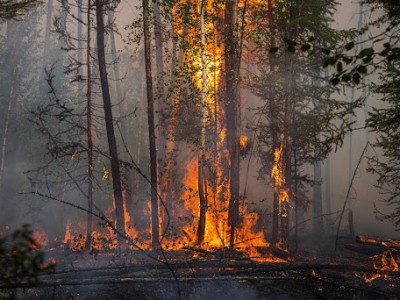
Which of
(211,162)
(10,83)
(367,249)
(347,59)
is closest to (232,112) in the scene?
(211,162)

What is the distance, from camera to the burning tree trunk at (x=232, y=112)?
15.3 metres

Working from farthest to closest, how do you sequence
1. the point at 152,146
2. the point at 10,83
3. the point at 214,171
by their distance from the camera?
the point at 10,83
the point at 214,171
the point at 152,146

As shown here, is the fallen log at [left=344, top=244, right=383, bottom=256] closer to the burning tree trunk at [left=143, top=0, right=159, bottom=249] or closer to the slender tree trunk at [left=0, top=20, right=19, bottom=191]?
the burning tree trunk at [left=143, top=0, right=159, bottom=249]

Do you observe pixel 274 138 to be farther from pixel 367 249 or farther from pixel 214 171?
pixel 367 249

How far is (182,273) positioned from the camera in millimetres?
8680

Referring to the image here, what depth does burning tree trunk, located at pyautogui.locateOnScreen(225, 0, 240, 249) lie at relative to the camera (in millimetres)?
15266

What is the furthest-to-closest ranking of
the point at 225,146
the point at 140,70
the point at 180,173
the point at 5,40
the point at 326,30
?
the point at 140,70 < the point at 5,40 < the point at 180,173 < the point at 225,146 < the point at 326,30

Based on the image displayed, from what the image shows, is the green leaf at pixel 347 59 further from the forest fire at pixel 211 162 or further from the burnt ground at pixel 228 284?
the burnt ground at pixel 228 284

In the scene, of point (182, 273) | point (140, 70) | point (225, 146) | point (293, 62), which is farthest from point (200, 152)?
point (140, 70)

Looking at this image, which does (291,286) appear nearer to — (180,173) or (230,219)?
(230,219)

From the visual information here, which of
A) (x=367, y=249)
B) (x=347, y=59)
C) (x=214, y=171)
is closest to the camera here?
(x=347, y=59)

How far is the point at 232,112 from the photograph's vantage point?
53.9 feet

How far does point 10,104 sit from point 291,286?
23.4 m

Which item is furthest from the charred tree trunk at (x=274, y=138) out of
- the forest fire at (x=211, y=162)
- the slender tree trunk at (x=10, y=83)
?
the slender tree trunk at (x=10, y=83)
